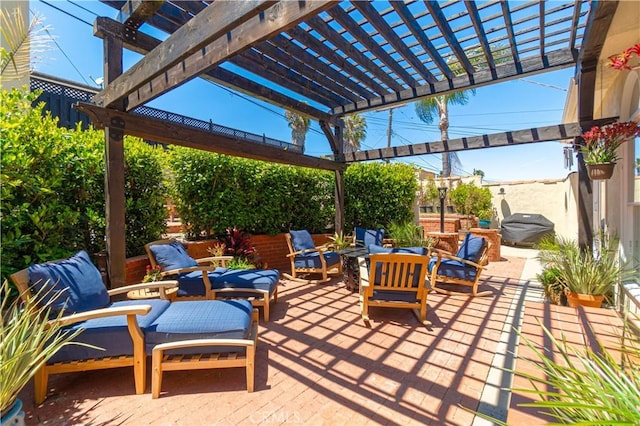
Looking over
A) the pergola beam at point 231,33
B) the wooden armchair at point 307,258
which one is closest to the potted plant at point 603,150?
the pergola beam at point 231,33

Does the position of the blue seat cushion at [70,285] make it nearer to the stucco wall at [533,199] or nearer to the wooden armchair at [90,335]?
the wooden armchair at [90,335]

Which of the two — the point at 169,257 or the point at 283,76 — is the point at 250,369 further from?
the point at 283,76

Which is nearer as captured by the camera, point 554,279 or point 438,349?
point 438,349

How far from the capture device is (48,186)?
2910 mm

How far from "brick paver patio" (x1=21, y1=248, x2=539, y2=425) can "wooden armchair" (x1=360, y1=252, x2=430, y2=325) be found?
25 centimetres

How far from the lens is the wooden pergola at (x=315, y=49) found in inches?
92.0

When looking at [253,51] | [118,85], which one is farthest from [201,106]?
[118,85]

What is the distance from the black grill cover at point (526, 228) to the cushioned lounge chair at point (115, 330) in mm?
10811

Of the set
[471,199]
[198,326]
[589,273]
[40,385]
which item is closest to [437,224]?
[471,199]

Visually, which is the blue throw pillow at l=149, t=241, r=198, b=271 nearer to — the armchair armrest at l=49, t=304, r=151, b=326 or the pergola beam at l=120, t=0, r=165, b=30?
the armchair armrest at l=49, t=304, r=151, b=326

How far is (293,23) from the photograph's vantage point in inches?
75.9

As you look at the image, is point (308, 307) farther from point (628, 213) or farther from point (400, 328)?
point (628, 213)

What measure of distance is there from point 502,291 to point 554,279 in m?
0.89

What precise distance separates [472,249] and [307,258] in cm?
293
